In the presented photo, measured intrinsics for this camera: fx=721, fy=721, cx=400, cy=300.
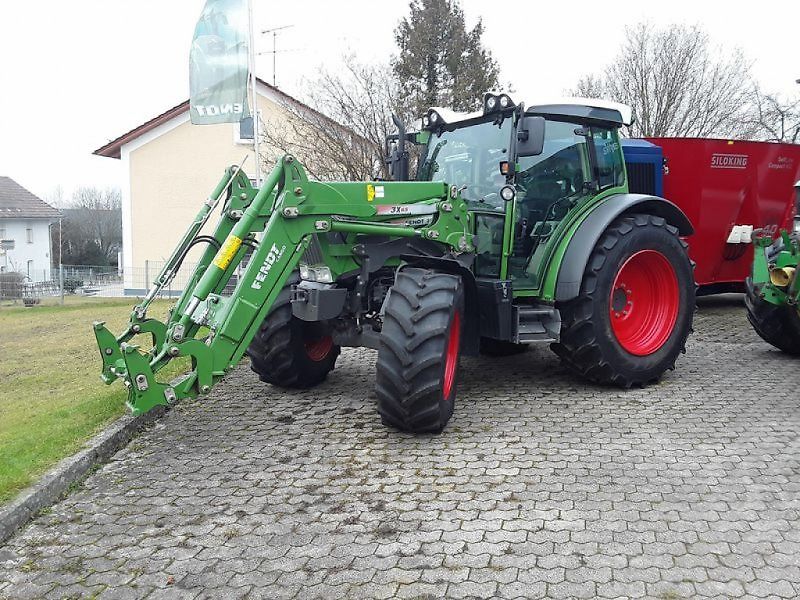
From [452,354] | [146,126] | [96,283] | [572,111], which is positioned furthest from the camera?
[96,283]

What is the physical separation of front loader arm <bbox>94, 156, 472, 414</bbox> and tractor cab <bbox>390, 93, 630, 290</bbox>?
84 centimetres

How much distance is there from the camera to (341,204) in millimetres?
5410

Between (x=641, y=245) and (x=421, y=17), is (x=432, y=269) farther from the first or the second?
(x=421, y=17)

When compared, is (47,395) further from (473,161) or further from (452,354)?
(473,161)

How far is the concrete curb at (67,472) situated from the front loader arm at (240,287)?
442 mm

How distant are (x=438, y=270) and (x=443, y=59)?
16.5 m

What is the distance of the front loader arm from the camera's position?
477 cm

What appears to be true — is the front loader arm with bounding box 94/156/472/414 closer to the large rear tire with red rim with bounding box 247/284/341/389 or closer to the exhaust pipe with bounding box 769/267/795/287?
the large rear tire with red rim with bounding box 247/284/341/389

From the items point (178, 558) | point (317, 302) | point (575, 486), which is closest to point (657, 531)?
point (575, 486)

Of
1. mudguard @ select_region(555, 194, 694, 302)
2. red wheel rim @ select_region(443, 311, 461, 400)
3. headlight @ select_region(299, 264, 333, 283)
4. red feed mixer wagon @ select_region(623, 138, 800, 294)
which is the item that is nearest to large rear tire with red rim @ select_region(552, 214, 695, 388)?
mudguard @ select_region(555, 194, 694, 302)

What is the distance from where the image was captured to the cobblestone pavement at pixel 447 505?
3.30m

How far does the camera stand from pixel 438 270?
552cm

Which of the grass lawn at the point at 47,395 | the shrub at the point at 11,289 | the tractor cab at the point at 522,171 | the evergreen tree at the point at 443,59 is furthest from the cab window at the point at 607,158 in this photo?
the shrub at the point at 11,289

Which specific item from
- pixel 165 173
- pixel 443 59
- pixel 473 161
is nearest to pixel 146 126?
pixel 165 173
